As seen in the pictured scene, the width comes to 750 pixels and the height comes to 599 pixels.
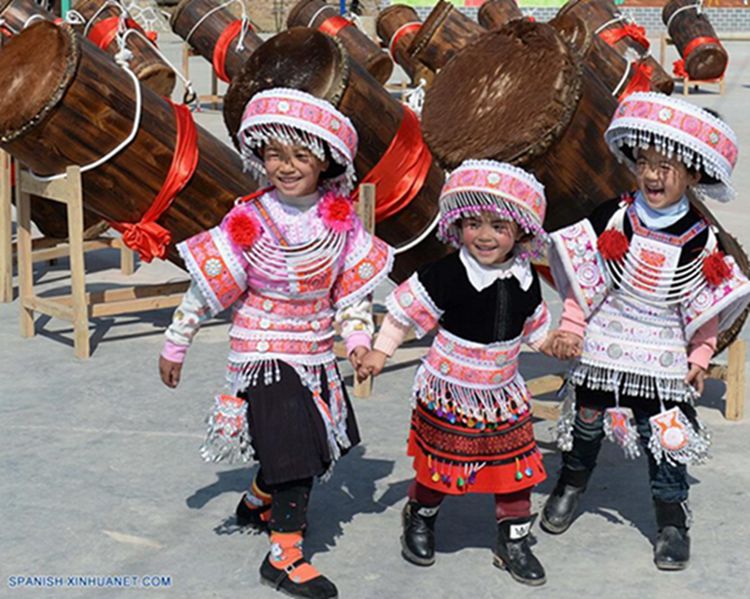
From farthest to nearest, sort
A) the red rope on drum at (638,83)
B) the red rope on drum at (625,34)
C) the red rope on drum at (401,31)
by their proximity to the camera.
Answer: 1. the red rope on drum at (401,31)
2. the red rope on drum at (625,34)
3. the red rope on drum at (638,83)

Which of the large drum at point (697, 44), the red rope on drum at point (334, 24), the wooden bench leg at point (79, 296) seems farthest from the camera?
the large drum at point (697, 44)

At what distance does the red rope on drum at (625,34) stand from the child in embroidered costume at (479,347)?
633 centimetres

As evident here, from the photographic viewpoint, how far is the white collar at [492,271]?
3.17m

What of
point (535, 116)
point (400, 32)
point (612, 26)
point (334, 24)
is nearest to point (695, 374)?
point (535, 116)

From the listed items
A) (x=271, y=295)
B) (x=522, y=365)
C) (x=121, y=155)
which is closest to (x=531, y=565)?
(x=271, y=295)

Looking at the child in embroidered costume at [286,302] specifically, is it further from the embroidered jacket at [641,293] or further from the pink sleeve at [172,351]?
the embroidered jacket at [641,293]

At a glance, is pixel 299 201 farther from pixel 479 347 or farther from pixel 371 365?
pixel 479 347

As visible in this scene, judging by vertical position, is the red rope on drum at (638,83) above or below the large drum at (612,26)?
above

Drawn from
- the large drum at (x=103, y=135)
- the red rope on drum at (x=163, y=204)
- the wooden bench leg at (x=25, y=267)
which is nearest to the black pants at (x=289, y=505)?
the red rope on drum at (x=163, y=204)

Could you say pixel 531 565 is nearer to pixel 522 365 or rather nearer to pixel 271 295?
pixel 271 295

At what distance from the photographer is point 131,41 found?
31.8 feet

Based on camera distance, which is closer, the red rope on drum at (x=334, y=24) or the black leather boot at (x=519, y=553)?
the black leather boot at (x=519, y=553)

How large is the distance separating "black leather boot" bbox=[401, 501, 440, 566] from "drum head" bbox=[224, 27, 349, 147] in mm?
1763

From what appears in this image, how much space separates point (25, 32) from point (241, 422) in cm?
243
